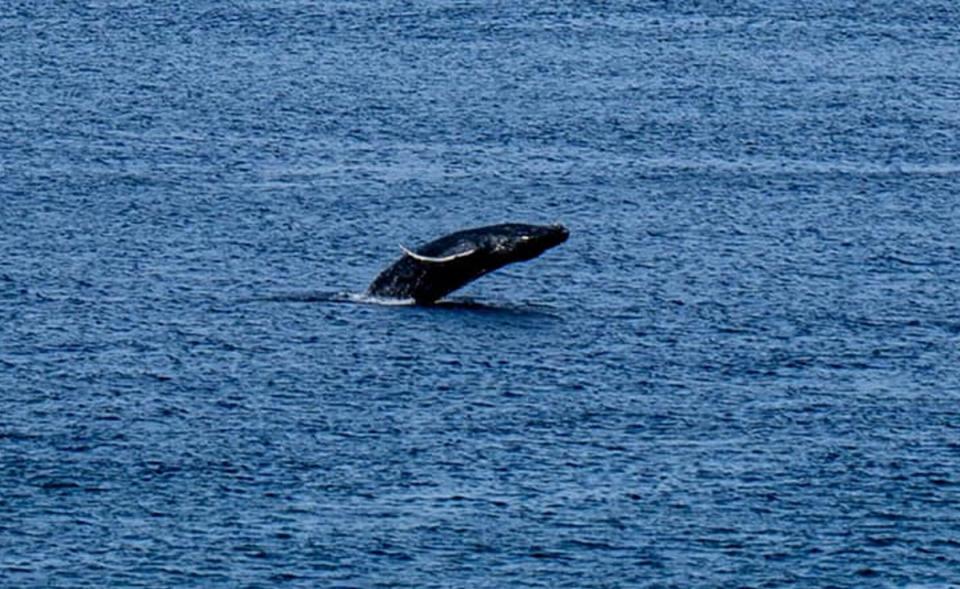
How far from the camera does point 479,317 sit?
187 ft

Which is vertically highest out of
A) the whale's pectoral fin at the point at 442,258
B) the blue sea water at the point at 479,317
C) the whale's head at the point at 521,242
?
the whale's head at the point at 521,242

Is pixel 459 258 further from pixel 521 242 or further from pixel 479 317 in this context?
pixel 479 317

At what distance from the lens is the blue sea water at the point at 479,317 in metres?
43.9

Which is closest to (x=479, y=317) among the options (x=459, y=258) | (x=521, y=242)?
(x=459, y=258)

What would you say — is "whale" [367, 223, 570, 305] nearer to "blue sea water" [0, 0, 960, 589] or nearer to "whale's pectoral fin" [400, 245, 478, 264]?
"whale's pectoral fin" [400, 245, 478, 264]

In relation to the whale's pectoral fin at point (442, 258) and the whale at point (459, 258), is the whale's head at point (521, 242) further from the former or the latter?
the whale's pectoral fin at point (442, 258)

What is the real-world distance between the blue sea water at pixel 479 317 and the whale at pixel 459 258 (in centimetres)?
55

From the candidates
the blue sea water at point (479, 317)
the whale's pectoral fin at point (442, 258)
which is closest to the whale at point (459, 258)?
the whale's pectoral fin at point (442, 258)

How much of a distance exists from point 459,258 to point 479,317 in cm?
135

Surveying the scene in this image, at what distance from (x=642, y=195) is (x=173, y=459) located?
2395 centimetres

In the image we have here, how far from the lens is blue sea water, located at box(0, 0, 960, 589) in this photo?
43875 millimetres

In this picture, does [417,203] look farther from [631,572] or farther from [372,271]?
[631,572]

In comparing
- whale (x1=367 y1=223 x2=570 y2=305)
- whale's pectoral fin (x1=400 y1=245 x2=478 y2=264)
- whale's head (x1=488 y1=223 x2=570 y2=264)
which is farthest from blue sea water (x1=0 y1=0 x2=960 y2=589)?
whale's head (x1=488 y1=223 x2=570 y2=264)

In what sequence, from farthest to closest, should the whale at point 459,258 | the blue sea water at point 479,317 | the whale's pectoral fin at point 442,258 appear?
the whale at point 459,258 < the whale's pectoral fin at point 442,258 < the blue sea water at point 479,317
